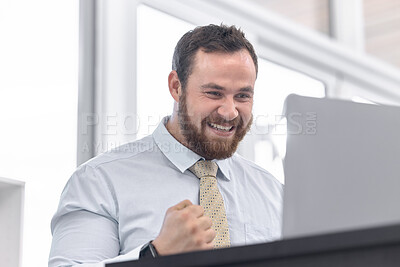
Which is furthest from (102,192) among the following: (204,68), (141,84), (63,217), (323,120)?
(141,84)

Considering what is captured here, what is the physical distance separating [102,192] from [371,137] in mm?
971

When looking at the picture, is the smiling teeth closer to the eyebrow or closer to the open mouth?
the open mouth

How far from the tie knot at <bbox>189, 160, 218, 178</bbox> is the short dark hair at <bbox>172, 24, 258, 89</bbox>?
0.92 feet

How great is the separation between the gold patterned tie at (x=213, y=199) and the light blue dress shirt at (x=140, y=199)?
3 centimetres

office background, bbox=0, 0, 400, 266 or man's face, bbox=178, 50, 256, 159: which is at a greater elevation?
office background, bbox=0, 0, 400, 266

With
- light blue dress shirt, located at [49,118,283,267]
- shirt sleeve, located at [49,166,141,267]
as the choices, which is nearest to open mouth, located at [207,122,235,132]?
light blue dress shirt, located at [49,118,283,267]

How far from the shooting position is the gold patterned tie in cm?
183

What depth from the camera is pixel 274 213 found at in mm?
2051

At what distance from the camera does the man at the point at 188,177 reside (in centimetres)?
178

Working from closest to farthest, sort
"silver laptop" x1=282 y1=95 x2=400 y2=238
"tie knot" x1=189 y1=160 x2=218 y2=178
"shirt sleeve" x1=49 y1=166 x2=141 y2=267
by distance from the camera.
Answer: "silver laptop" x1=282 y1=95 x2=400 y2=238 → "shirt sleeve" x1=49 y1=166 x2=141 y2=267 → "tie knot" x1=189 y1=160 x2=218 y2=178

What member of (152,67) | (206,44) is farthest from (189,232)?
(152,67)

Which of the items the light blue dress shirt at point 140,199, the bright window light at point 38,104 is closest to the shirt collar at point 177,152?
the light blue dress shirt at point 140,199

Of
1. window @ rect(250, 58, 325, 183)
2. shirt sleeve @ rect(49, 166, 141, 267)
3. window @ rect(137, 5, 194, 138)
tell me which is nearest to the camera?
shirt sleeve @ rect(49, 166, 141, 267)

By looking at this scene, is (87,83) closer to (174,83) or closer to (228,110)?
(174,83)
